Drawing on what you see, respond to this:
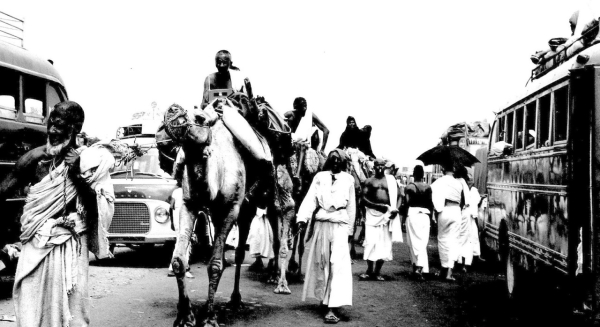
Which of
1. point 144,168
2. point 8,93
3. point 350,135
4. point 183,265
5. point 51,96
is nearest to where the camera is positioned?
point 183,265

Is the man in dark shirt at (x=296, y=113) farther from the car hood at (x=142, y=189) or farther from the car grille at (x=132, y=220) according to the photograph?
the car grille at (x=132, y=220)

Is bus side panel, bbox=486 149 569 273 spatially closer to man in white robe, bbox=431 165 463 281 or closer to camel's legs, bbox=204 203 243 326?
man in white robe, bbox=431 165 463 281

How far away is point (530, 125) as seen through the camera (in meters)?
9.45

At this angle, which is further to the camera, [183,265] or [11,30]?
[11,30]

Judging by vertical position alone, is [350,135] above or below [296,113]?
below

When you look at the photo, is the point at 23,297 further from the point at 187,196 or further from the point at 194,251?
the point at 194,251

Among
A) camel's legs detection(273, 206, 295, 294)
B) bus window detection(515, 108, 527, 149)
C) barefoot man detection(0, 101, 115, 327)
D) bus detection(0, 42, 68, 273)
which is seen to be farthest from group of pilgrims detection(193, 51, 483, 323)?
barefoot man detection(0, 101, 115, 327)

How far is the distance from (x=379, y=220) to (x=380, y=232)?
25 cm

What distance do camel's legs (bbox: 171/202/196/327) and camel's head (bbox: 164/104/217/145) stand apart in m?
0.81

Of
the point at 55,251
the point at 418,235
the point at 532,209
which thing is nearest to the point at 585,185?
the point at 532,209

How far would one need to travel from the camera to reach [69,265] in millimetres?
4652

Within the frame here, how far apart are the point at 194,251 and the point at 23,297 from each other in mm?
9568

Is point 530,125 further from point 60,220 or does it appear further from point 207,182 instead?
point 60,220

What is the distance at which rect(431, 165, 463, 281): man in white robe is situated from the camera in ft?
39.4
